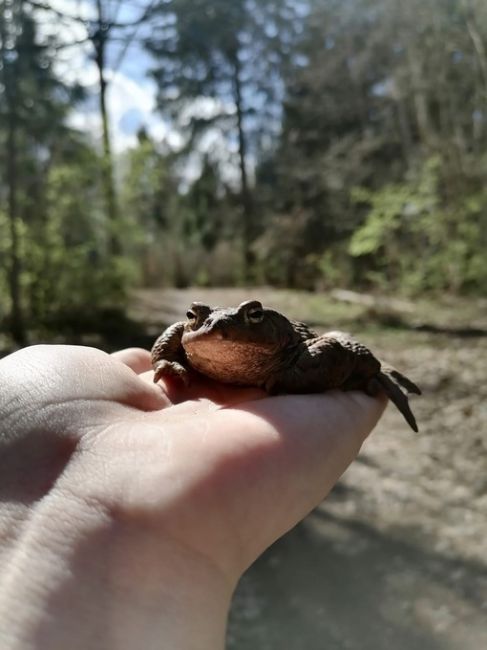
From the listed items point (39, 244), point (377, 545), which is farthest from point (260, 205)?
point (377, 545)

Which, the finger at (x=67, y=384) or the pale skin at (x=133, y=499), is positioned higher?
the finger at (x=67, y=384)

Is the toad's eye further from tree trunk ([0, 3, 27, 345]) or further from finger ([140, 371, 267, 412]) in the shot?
tree trunk ([0, 3, 27, 345])

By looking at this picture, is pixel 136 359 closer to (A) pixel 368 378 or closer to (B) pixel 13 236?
(A) pixel 368 378

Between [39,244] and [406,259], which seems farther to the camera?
[406,259]

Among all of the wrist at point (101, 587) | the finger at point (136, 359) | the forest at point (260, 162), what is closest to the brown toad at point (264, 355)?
the finger at point (136, 359)

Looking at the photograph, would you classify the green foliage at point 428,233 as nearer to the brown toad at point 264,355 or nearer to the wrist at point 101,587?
the brown toad at point 264,355

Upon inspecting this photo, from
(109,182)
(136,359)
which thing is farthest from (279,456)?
(109,182)

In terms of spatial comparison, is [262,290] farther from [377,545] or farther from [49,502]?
[49,502]
